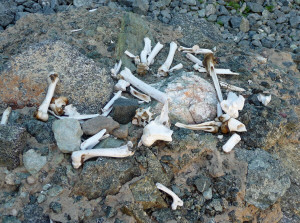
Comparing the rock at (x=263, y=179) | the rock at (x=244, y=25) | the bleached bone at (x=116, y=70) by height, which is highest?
the bleached bone at (x=116, y=70)

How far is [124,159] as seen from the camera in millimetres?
3477

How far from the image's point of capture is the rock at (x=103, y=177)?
331 cm

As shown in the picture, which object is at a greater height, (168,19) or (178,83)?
(178,83)

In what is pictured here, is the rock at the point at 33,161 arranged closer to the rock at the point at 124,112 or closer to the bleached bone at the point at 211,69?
the rock at the point at 124,112

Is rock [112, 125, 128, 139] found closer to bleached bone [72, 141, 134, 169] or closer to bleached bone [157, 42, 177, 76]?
bleached bone [72, 141, 134, 169]

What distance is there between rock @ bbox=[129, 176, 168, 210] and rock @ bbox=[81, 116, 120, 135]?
0.62 m

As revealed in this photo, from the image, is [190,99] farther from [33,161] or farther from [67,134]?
[33,161]

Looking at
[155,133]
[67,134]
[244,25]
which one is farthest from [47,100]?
[244,25]

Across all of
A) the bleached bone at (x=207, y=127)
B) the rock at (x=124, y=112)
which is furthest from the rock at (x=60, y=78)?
the bleached bone at (x=207, y=127)

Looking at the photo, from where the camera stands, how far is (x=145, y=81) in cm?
466

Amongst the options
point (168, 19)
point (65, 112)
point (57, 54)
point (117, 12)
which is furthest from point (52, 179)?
point (168, 19)

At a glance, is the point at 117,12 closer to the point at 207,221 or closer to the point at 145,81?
the point at 145,81

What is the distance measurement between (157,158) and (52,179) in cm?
101

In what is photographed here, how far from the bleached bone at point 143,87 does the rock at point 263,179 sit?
3.34 feet
